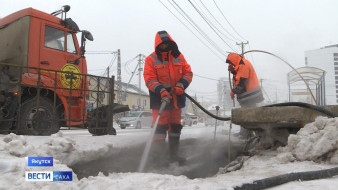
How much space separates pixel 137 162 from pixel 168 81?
1258mm

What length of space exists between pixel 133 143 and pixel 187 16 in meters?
11.3

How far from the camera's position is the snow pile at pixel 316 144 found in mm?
2602

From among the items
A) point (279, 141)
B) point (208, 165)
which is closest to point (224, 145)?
point (208, 165)

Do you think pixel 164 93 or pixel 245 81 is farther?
pixel 245 81

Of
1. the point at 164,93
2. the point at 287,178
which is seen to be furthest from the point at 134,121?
the point at 287,178

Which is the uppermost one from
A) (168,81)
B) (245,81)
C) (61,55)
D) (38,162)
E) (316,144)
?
(61,55)

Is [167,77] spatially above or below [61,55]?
below

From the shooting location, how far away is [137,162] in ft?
12.8

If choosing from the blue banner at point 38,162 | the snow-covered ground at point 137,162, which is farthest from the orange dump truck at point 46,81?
the blue banner at point 38,162

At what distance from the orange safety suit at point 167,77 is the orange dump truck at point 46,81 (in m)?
1.96

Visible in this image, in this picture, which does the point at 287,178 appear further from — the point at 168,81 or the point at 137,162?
the point at 168,81

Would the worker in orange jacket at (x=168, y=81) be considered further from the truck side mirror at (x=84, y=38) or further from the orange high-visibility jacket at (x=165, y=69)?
→ the truck side mirror at (x=84, y=38)

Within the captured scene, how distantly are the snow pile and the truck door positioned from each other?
13.4 ft

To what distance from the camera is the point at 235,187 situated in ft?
6.23
